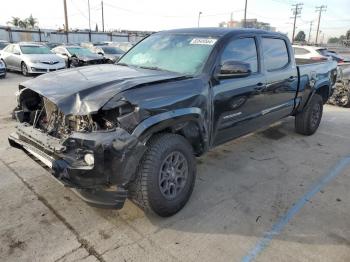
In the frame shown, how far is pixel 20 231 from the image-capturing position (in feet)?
9.99

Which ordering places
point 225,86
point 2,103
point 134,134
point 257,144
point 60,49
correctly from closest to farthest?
point 134,134
point 225,86
point 257,144
point 2,103
point 60,49

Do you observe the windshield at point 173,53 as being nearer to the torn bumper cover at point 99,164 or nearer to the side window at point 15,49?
the torn bumper cover at point 99,164

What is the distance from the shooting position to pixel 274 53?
4855 mm

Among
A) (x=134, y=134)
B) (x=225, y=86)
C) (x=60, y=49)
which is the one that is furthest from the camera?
(x=60, y=49)

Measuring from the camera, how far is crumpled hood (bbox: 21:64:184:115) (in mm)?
2766

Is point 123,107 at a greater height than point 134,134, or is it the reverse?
point 123,107

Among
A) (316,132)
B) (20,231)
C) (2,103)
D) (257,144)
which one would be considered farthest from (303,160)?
(2,103)

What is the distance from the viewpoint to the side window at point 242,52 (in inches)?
154

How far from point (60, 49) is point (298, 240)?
60.2ft

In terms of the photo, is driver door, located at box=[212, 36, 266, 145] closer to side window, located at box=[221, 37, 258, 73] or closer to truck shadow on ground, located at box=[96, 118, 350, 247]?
side window, located at box=[221, 37, 258, 73]

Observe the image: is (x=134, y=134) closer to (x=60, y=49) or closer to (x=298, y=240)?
(x=298, y=240)

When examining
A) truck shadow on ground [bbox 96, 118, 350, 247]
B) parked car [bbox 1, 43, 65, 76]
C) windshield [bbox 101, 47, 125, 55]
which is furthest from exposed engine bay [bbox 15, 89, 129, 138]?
windshield [bbox 101, 47, 125, 55]

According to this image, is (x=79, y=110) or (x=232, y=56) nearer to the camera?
(x=79, y=110)

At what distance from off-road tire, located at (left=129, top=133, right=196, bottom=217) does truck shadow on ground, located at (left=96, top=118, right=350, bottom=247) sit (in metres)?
0.20
